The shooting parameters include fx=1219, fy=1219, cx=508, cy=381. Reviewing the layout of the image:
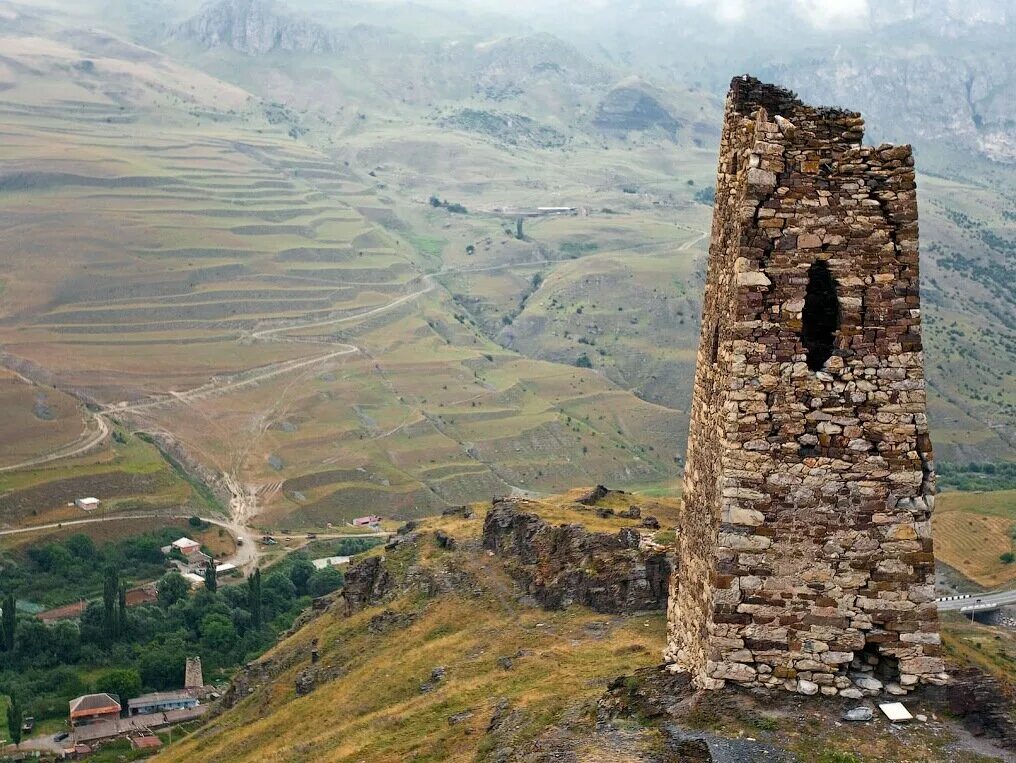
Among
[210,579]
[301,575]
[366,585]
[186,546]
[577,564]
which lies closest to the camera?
[577,564]

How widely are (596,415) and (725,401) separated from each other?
17374 cm

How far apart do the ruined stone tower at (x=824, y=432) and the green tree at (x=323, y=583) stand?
9605 cm

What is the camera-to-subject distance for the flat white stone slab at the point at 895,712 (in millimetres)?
14266

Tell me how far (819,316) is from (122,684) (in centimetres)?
7643

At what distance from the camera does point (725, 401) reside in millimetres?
14688

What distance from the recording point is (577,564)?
1837 inches

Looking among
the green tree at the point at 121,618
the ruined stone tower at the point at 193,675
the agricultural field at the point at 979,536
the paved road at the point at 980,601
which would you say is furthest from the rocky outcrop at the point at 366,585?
the agricultural field at the point at 979,536

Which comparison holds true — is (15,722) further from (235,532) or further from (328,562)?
(235,532)

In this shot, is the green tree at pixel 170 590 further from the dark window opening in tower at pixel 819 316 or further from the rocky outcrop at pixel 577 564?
the dark window opening in tower at pixel 819 316

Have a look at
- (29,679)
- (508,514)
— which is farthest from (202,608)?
(508,514)

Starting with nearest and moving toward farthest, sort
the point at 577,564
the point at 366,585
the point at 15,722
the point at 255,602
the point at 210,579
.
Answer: the point at 577,564
the point at 366,585
the point at 15,722
the point at 255,602
the point at 210,579

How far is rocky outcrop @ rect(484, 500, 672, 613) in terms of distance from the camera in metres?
41.0

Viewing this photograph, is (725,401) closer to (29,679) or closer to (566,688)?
(566,688)

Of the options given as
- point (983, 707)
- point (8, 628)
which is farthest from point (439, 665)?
point (8, 628)
